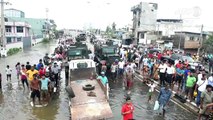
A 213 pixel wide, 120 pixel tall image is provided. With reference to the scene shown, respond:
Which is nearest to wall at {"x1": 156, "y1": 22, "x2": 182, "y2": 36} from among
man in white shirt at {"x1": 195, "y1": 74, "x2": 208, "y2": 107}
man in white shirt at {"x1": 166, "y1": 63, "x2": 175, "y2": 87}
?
man in white shirt at {"x1": 166, "y1": 63, "x2": 175, "y2": 87}

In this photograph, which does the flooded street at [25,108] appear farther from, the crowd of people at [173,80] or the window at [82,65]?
the crowd of people at [173,80]

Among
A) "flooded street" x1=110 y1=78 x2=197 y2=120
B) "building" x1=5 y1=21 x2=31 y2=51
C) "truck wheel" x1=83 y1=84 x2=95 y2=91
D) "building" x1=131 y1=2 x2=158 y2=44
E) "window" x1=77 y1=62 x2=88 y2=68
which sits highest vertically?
"building" x1=131 y1=2 x2=158 y2=44

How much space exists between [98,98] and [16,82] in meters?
8.86

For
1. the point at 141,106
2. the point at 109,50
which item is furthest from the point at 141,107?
the point at 109,50

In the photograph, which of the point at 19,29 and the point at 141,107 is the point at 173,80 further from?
the point at 19,29

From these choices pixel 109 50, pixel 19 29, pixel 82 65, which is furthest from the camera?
pixel 19 29

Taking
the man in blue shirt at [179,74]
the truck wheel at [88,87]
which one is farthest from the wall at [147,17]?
the truck wheel at [88,87]

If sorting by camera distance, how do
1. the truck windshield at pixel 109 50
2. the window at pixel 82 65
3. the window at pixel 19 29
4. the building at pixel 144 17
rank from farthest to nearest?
the building at pixel 144 17, the window at pixel 19 29, the truck windshield at pixel 109 50, the window at pixel 82 65

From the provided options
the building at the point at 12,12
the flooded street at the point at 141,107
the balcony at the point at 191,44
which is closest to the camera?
the flooded street at the point at 141,107

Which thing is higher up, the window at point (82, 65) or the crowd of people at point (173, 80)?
the window at point (82, 65)

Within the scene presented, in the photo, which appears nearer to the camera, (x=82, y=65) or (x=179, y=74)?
(x=179, y=74)

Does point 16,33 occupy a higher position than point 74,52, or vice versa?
point 16,33

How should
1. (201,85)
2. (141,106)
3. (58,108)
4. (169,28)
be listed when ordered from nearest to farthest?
(201,85) < (58,108) < (141,106) < (169,28)

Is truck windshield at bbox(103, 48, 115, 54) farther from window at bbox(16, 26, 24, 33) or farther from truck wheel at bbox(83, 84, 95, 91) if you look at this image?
window at bbox(16, 26, 24, 33)
